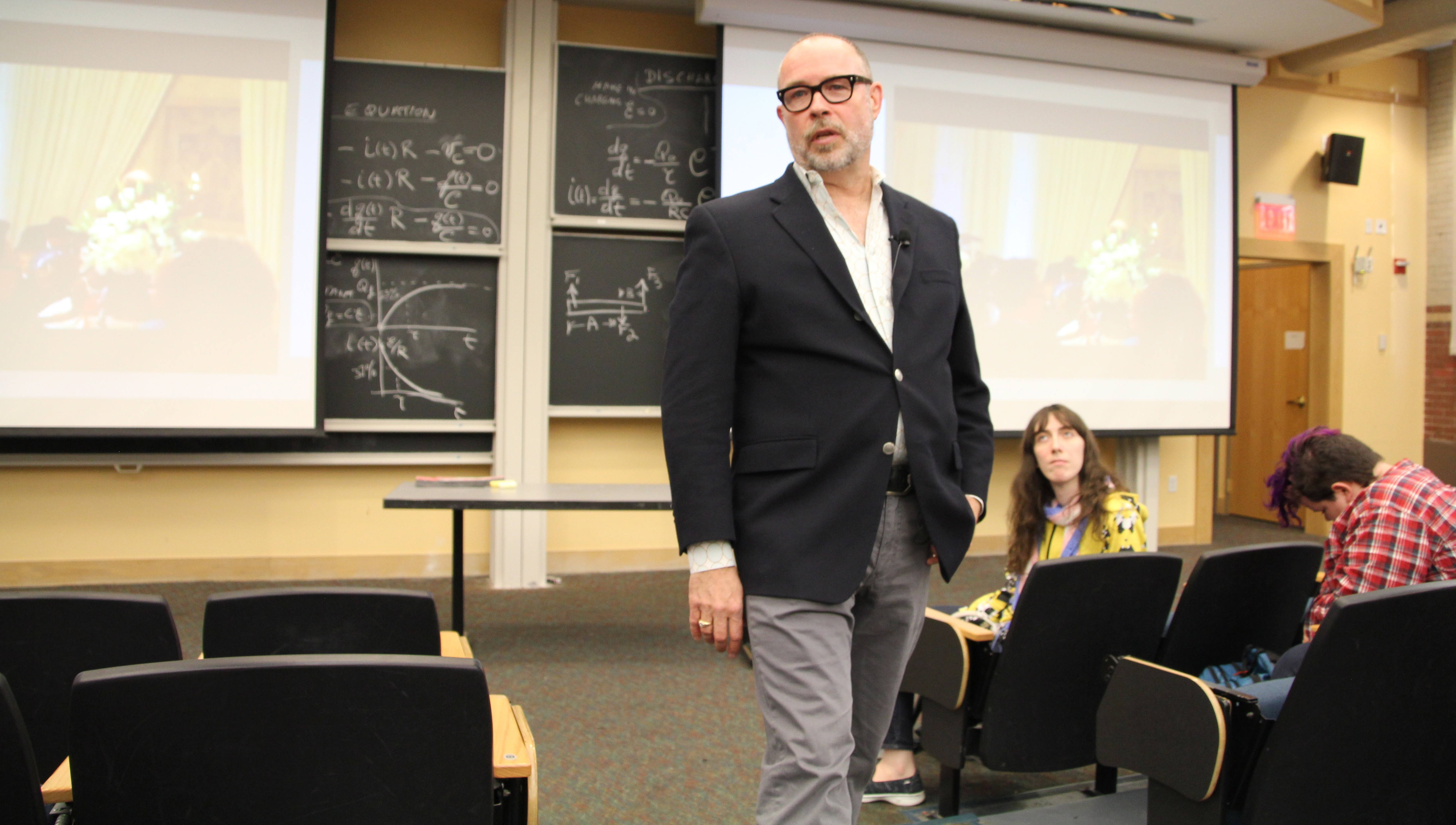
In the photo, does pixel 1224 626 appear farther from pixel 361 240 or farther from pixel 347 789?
pixel 361 240

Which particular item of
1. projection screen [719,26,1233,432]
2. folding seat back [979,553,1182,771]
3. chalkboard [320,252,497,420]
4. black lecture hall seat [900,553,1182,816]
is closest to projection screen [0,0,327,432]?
chalkboard [320,252,497,420]

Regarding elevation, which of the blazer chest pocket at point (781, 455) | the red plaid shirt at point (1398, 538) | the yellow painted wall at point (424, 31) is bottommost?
the red plaid shirt at point (1398, 538)

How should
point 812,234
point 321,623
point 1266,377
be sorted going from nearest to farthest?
1. point 812,234
2. point 321,623
3. point 1266,377

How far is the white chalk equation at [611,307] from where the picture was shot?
16.6 feet

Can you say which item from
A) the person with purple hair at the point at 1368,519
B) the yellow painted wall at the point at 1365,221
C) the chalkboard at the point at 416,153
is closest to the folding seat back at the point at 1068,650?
the person with purple hair at the point at 1368,519

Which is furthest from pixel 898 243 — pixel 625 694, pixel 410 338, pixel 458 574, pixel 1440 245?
pixel 1440 245

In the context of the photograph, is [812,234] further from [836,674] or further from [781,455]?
[836,674]

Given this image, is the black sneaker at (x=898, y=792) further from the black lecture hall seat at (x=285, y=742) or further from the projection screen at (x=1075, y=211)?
the projection screen at (x=1075, y=211)

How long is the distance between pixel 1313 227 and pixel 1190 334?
1552mm

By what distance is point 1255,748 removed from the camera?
5.00ft

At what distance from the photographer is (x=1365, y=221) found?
658 centimetres

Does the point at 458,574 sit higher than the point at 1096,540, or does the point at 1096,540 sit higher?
the point at 1096,540

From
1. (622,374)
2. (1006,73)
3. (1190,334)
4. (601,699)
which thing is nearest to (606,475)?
(622,374)

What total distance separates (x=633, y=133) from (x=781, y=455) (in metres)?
4.05
